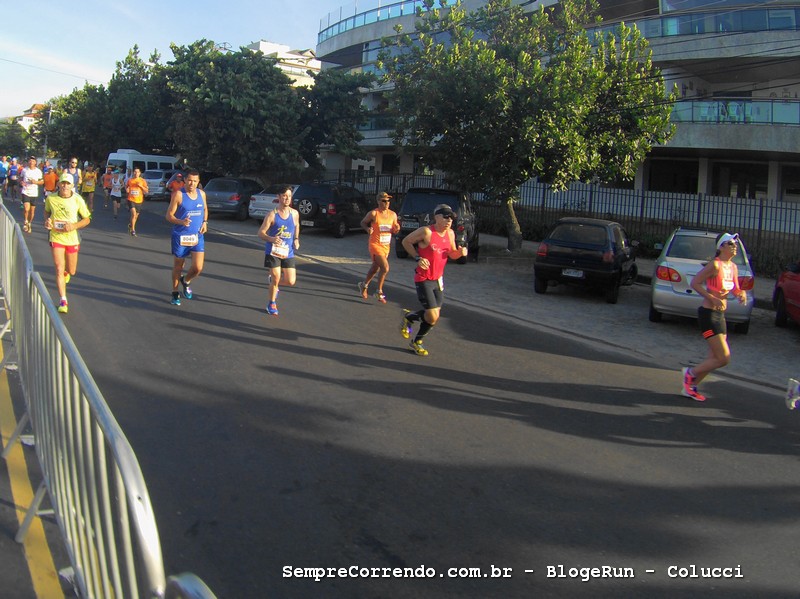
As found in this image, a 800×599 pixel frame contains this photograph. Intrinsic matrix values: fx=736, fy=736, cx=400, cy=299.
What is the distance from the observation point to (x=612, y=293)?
45.6 ft

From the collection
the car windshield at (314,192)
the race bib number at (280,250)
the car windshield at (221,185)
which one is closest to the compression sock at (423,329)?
the race bib number at (280,250)

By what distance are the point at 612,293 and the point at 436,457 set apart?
372 inches

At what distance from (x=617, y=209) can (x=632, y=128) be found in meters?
5.06

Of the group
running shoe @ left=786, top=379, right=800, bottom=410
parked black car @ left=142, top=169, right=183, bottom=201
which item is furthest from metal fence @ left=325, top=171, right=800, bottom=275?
parked black car @ left=142, top=169, right=183, bottom=201

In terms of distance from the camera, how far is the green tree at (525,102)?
55.5 feet

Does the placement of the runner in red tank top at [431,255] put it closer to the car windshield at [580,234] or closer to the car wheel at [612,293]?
the car windshield at [580,234]

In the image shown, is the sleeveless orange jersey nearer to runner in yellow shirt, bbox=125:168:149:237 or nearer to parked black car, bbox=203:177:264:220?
runner in yellow shirt, bbox=125:168:149:237

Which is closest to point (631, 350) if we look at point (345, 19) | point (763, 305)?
point (763, 305)

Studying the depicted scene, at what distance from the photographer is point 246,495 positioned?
4473 millimetres

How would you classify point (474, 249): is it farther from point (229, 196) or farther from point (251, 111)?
point (251, 111)

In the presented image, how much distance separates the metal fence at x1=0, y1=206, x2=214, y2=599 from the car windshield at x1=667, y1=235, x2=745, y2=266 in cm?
1005

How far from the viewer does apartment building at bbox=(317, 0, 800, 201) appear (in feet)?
75.4

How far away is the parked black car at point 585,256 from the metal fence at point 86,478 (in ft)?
34.7

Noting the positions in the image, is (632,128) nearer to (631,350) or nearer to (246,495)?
(631,350)
